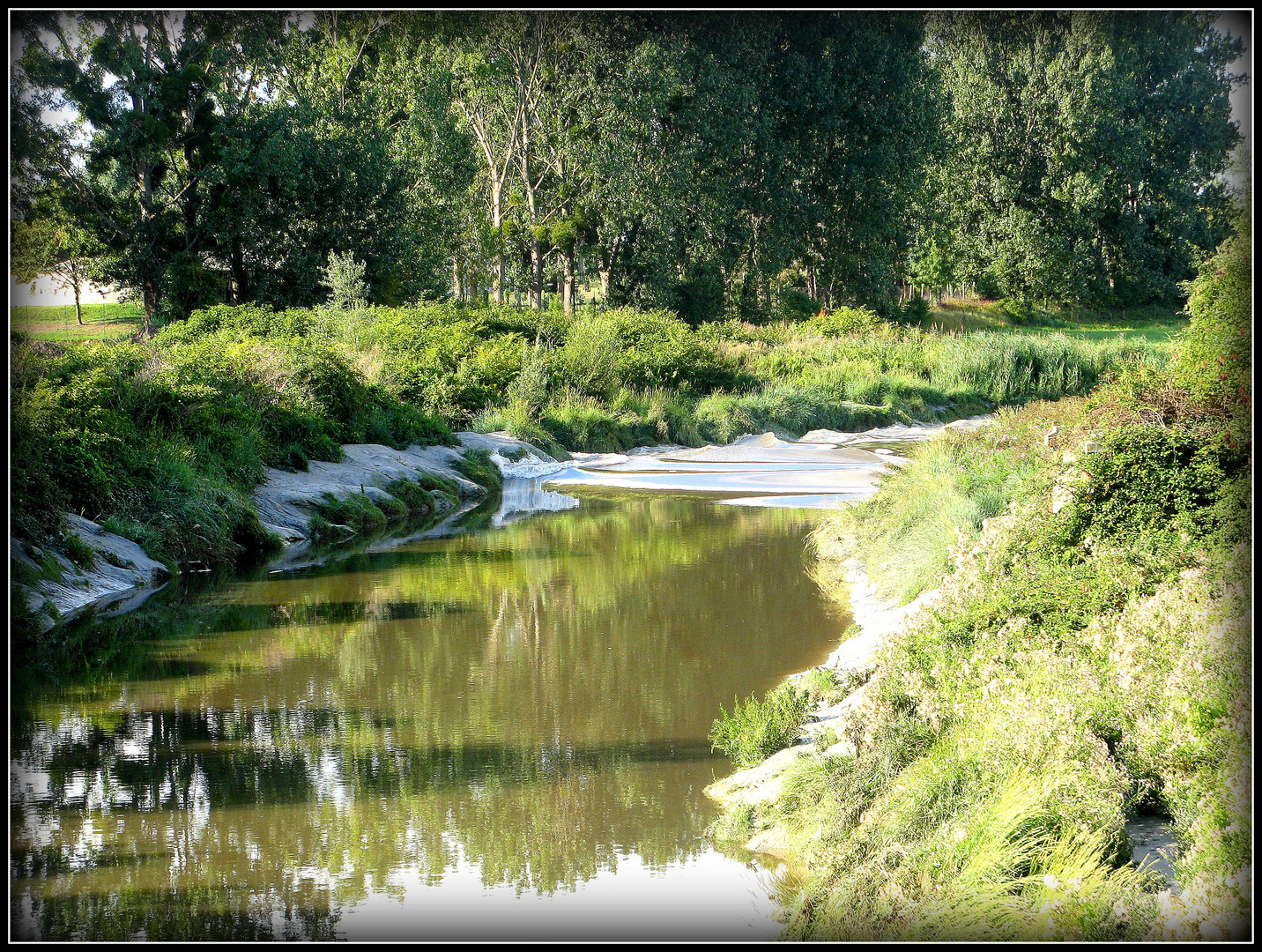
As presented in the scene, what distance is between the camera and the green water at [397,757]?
488 cm

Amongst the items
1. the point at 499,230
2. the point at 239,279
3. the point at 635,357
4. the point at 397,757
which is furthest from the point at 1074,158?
the point at 397,757

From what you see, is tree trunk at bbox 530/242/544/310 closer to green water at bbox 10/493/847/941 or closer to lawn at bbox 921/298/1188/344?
lawn at bbox 921/298/1188/344

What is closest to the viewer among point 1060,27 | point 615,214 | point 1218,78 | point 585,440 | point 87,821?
point 87,821

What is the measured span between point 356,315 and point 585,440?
5.34 m

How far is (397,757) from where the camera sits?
648 centimetres

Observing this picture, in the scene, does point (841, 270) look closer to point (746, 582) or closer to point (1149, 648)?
point (746, 582)

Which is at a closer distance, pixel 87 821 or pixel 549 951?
pixel 549 951

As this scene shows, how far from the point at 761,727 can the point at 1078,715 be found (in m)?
1.91

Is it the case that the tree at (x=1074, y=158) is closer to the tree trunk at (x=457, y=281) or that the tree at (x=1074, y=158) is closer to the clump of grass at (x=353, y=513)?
the tree trunk at (x=457, y=281)

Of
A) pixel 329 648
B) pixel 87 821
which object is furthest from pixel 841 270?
pixel 87 821

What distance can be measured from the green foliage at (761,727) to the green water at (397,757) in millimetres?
160

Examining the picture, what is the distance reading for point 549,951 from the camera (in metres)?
4.14

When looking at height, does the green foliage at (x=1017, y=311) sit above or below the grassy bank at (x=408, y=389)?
above

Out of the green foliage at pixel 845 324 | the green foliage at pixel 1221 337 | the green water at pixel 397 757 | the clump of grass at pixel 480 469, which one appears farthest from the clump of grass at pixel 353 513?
the green foliage at pixel 845 324
